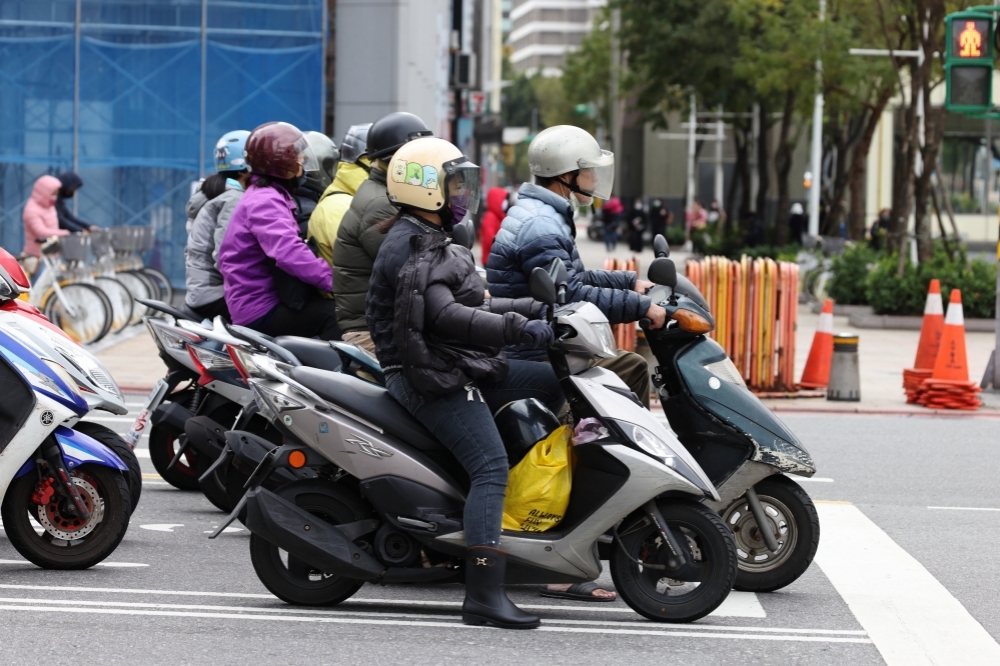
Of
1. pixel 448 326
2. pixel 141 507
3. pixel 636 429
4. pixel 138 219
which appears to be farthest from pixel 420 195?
pixel 138 219

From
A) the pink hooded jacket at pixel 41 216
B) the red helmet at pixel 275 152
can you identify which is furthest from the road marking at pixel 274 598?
the pink hooded jacket at pixel 41 216

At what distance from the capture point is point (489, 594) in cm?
557

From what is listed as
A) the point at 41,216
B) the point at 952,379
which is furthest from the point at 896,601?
the point at 41,216

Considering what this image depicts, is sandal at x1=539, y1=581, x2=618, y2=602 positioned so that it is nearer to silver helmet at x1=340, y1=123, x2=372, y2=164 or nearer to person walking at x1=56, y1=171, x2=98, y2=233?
silver helmet at x1=340, y1=123, x2=372, y2=164

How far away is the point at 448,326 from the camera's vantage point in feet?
17.8

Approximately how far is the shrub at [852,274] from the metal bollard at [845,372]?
363 inches

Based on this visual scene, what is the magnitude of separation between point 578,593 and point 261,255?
2594mm

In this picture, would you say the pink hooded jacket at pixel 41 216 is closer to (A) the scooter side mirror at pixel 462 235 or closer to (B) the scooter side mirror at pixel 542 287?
(A) the scooter side mirror at pixel 462 235

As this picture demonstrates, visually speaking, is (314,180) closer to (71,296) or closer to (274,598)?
(274,598)

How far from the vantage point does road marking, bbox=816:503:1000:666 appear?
5.47m

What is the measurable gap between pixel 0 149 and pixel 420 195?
1691cm

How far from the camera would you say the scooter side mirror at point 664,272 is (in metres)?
5.89

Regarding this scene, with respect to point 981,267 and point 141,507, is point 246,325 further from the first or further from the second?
point 981,267

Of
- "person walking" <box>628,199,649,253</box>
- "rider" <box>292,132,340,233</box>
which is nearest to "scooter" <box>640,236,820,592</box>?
"rider" <box>292,132,340,233</box>
